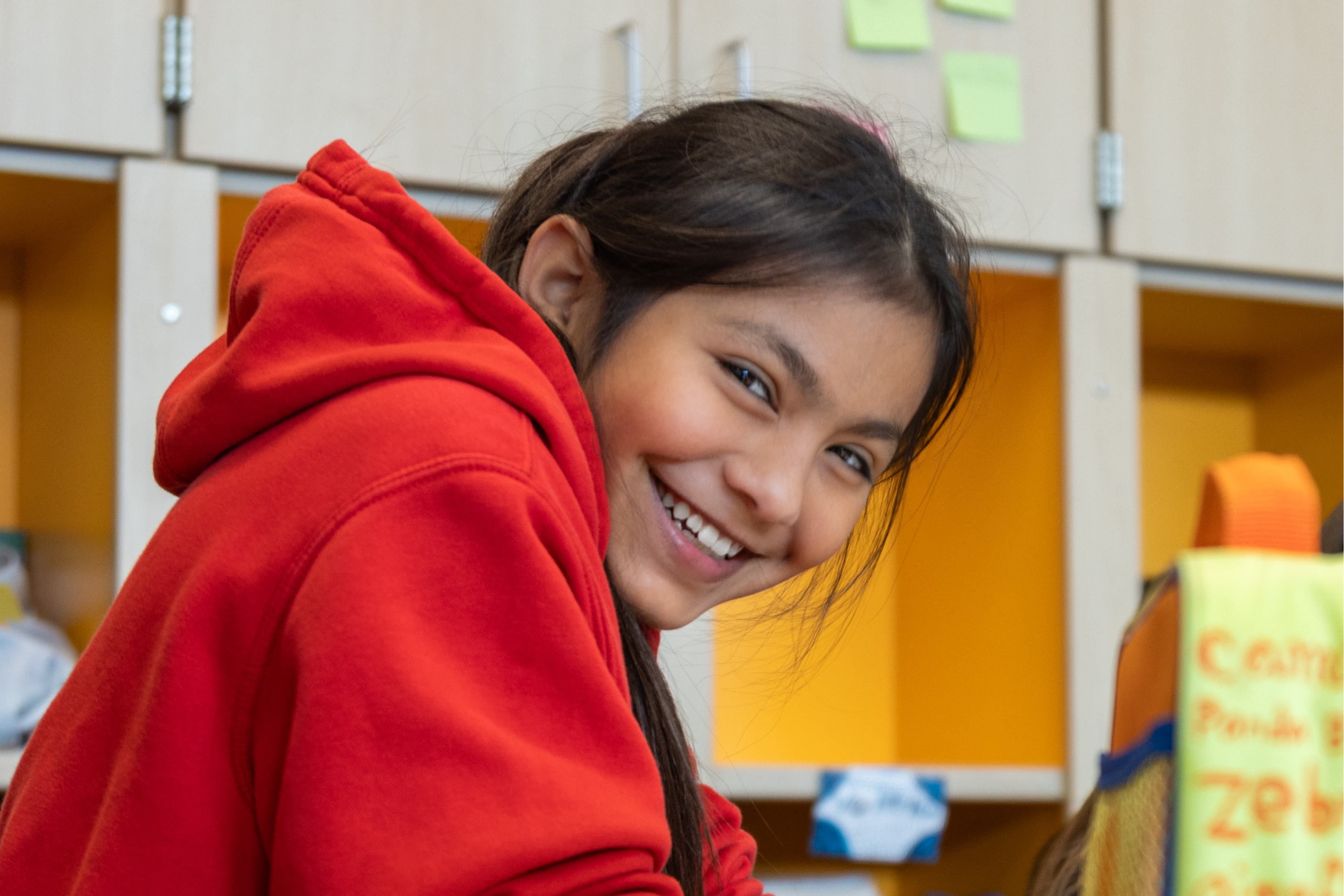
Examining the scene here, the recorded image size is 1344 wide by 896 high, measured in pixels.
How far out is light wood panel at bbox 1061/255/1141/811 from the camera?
1.20 metres

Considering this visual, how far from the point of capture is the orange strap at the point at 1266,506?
1.12ft

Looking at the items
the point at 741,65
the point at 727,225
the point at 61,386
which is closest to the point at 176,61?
the point at 61,386

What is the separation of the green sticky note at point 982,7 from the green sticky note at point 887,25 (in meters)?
0.03

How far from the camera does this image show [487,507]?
415 mm

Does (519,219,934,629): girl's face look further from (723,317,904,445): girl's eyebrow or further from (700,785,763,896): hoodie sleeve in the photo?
(700,785,763,896): hoodie sleeve

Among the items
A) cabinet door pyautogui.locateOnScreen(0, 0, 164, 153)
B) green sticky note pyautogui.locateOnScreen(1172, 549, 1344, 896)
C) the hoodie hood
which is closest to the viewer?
green sticky note pyautogui.locateOnScreen(1172, 549, 1344, 896)

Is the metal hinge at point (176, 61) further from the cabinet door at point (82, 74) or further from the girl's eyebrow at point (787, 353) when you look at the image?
the girl's eyebrow at point (787, 353)

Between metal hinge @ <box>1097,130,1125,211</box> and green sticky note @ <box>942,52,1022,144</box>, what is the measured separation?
0.27 ft

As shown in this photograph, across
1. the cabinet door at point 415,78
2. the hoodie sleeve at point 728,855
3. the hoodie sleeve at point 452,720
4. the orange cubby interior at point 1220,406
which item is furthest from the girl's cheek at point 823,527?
the orange cubby interior at point 1220,406

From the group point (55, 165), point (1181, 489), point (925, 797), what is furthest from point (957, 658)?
point (55, 165)

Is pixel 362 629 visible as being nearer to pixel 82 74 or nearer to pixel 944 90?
pixel 82 74

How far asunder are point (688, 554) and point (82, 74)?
613 mm

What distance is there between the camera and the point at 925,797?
3.82 feet

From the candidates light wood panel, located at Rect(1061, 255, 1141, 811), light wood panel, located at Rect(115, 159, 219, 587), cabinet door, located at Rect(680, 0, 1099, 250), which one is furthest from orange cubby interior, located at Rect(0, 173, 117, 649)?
light wood panel, located at Rect(1061, 255, 1141, 811)
